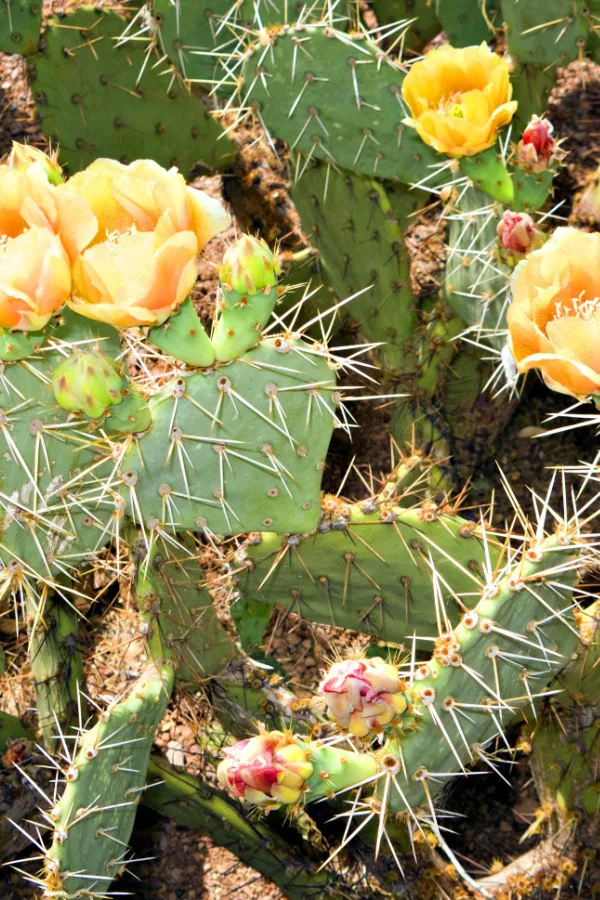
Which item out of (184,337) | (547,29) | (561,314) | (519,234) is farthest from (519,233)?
(184,337)

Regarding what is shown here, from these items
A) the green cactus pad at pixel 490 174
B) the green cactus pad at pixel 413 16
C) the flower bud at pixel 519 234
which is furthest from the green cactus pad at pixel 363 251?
the green cactus pad at pixel 413 16

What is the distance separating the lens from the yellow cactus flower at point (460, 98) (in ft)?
5.48

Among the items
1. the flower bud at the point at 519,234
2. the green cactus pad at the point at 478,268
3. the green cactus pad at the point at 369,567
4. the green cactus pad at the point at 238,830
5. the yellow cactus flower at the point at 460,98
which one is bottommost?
the green cactus pad at the point at 238,830

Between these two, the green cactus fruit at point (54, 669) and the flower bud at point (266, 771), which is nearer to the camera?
the flower bud at point (266, 771)

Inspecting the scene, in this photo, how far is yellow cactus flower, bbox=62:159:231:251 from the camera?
1.12 metres

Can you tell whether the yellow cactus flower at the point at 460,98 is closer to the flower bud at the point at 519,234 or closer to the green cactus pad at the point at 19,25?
the flower bud at the point at 519,234

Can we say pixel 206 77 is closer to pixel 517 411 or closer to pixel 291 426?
pixel 517 411

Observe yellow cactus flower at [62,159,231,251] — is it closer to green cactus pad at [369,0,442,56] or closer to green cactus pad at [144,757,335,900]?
green cactus pad at [144,757,335,900]

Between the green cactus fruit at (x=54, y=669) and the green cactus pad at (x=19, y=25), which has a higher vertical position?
the green cactus pad at (x=19, y=25)

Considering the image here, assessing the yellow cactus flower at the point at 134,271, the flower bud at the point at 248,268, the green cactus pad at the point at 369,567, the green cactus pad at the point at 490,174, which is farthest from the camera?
the green cactus pad at the point at 490,174

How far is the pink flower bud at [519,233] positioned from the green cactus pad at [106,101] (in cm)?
97

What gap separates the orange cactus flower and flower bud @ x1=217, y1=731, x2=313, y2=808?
576mm

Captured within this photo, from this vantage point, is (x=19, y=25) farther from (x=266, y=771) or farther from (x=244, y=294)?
(x=266, y=771)

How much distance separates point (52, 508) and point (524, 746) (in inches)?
39.9
